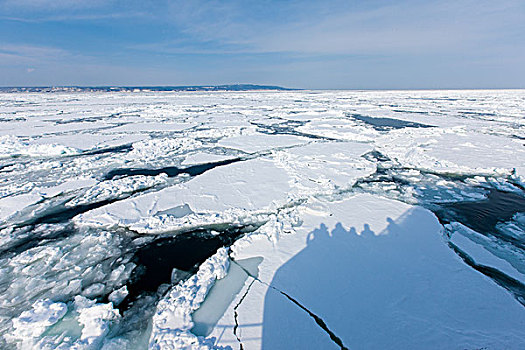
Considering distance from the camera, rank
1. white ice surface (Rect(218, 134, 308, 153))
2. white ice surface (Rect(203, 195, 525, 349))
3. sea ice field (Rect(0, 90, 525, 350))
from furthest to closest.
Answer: white ice surface (Rect(218, 134, 308, 153)), sea ice field (Rect(0, 90, 525, 350)), white ice surface (Rect(203, 195, 525, 349))

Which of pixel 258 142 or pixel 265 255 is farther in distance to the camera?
pixel 258 142

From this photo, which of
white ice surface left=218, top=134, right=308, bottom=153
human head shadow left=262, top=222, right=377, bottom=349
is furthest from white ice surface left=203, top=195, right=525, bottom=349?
white ice surface left=218, top=134, right=308, bottom=153

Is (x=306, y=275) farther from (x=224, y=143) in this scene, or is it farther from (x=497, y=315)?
(x=224, y=143)

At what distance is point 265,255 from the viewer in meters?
3.03

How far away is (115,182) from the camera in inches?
211

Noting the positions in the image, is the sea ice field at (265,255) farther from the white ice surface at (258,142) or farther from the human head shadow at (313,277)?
the white ice surface at (258,142)

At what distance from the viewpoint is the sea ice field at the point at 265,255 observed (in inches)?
82.2

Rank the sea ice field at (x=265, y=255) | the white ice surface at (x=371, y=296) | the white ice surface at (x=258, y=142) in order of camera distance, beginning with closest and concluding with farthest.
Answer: the white ice surface at (x=371, y=296) → the sea ice field at (x=265, y=255) → the white ice surface at (x=258, y=142)

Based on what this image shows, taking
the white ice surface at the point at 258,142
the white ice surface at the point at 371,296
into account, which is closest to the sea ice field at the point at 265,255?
the white ice surface at the point at 371,296

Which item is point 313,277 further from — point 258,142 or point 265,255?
point 258,142

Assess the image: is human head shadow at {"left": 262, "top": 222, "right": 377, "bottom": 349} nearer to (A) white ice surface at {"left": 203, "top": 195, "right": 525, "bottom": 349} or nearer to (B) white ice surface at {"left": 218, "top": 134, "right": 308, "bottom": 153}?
(A) white ice surface at {"left": 203, "top": 195, "right": 525, "bottom": 349}

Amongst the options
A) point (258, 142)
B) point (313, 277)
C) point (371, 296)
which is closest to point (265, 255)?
point (313, 277)

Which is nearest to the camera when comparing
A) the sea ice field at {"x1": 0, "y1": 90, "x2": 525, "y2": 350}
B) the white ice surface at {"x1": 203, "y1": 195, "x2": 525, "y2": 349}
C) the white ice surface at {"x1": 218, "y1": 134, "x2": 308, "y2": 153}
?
the white ice surface at {"x1": 203, "y1": 195, "x2": 525, "y2": 349}

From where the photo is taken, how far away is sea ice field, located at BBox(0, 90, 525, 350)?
2.09 meters
